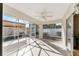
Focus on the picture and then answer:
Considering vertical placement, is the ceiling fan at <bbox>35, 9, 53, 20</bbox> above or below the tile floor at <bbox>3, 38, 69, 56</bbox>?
above

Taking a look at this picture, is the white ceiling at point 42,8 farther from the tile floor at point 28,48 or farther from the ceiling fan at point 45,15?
the tile floor at point 28,48

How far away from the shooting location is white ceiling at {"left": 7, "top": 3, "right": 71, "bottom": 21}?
109 inches

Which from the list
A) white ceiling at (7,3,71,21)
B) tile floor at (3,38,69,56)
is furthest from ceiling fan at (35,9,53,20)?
tile floor at (3,38,69,56)

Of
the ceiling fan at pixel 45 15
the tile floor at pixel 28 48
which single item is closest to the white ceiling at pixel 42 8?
the ceiling fan at pixel 45 15

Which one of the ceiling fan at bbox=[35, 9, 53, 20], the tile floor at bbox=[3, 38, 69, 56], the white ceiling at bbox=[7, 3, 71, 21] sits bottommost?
the tile floor at bbox=[3, 38, 69, 56]

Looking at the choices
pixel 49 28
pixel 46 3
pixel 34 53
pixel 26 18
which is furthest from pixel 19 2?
pixel 34 53

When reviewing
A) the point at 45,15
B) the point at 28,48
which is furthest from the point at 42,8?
the point at 28,48

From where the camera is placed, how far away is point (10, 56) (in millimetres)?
2832

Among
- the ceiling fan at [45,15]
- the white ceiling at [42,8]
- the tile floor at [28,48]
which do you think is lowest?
the tile floor at [28,48]

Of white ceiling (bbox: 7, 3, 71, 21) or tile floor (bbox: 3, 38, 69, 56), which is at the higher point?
white ceiling (bbox: 7, 3, 71, 21)

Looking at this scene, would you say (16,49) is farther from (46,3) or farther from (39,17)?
(46,3)

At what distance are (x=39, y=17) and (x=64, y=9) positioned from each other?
2.05ft

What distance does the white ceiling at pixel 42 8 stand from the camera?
2766 mm

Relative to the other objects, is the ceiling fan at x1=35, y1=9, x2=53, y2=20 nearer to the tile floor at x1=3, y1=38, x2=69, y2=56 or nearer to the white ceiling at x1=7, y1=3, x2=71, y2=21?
the white ceiling at x1=7, y1=3, x2=71, y2=21
